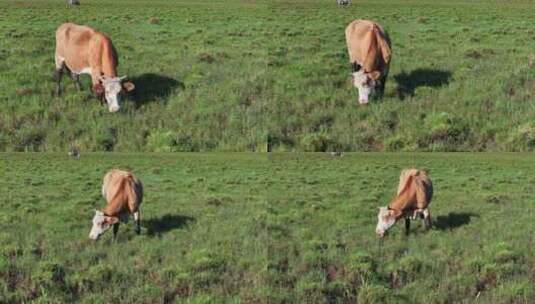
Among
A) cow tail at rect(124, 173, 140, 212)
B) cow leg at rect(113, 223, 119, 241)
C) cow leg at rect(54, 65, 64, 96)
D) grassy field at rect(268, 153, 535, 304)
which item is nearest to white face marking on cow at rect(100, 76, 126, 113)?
cow leg at rect(54, 65, 64, 96)

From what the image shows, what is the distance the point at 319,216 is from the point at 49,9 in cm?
663

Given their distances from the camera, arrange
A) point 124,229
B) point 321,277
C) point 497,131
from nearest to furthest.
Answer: point 497,131 < point 321,277 < point 124,229

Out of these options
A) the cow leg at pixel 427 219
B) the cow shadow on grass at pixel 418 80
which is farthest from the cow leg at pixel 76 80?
the cow leg at pixel 427 219

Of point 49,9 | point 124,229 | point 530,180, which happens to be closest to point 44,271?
point 124,229

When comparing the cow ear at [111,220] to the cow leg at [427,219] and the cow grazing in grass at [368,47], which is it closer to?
the cow grazing in grass at [368,47]

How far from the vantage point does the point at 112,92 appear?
894 centimetres

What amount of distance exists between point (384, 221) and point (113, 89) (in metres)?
4.68

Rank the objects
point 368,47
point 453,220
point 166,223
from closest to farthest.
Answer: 1. point 453,220
2. point 368,47
3. point 166,223

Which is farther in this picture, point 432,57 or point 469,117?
point 432,57

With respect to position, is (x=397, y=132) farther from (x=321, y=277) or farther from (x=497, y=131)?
(x=321, y=277)

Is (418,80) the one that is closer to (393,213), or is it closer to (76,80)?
(393,213)

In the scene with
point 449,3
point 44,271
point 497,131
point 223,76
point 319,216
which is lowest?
point 44,271

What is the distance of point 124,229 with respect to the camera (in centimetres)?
1173

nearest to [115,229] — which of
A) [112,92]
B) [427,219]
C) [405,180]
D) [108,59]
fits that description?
[108,59]
